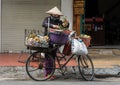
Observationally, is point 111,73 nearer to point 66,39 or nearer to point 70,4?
point 66,39

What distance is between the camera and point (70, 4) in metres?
15.9

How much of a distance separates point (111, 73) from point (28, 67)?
2.55m

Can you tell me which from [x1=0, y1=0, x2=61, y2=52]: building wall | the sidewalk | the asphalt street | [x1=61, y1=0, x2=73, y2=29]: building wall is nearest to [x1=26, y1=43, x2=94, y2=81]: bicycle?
the asphalt street

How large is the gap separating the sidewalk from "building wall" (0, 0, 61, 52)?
2.11 ft

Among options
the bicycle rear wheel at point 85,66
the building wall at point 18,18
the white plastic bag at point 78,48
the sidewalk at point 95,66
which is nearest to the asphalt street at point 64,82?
the bicycle rear wheel at point 85,66

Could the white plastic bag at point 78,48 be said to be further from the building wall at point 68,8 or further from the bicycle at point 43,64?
the building wall at point 68,8

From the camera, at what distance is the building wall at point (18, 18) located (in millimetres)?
16078

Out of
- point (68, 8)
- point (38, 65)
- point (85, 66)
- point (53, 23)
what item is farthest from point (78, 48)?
point (68, 8)

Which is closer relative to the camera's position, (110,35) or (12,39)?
(12,39)

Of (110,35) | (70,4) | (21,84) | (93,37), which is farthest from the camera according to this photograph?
(110,35)

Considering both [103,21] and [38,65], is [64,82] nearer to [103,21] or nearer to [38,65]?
[38,65]

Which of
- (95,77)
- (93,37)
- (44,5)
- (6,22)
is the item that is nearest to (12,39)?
(6,22)

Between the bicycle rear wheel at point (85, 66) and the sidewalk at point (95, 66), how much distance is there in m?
0.65

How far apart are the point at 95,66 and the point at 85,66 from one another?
1585 millimetres
